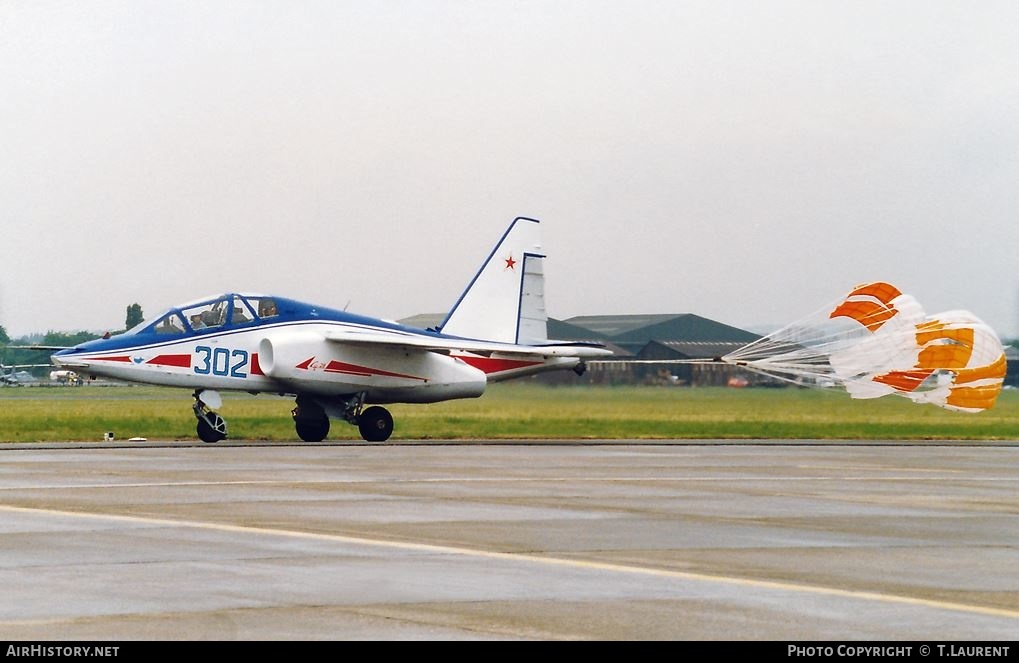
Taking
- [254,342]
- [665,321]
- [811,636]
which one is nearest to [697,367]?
[665,321]

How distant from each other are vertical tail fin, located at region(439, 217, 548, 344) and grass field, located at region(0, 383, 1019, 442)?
6.05 feet

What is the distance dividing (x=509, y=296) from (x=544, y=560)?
80.5ft

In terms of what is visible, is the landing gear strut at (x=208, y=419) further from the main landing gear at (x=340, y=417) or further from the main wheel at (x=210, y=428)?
the main landing gear at (x=340, y=417)

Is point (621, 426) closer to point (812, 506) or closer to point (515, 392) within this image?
point (515, 392)

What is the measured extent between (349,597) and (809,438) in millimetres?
27197

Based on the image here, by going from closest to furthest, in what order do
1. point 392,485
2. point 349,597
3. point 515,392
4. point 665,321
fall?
point 349,597
point 392,485
point 515,392
point 665,321

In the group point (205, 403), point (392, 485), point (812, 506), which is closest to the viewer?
point (812, 506)

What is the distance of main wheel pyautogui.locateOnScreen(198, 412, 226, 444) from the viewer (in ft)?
99.9

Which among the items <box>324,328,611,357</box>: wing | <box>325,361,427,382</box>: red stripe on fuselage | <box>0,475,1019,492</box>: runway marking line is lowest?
<box>0,475,1019,492</box>: runway marking line

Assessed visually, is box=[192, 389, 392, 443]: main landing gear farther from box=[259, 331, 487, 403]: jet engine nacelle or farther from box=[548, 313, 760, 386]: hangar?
box=[548, 313, 760, 386]: hangar

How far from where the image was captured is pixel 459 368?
1351 inches

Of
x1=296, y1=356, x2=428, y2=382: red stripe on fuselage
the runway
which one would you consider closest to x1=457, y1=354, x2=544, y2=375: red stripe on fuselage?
x1=296, y1=356, x2=428, y2=382: red stripe on fuselage
